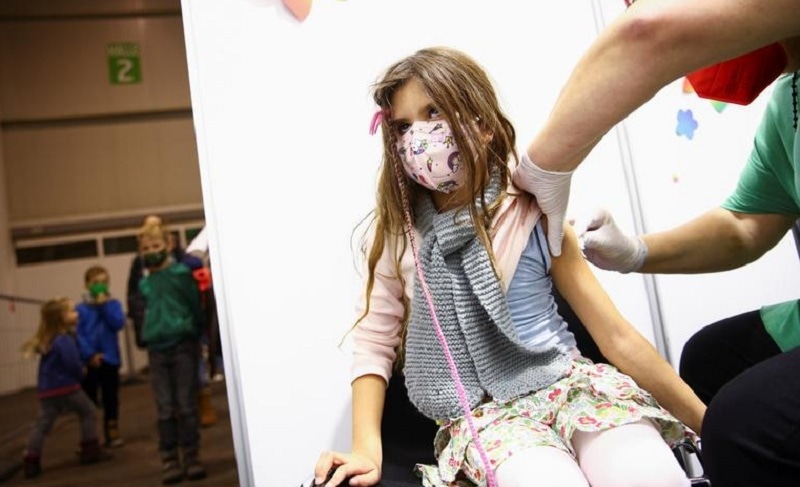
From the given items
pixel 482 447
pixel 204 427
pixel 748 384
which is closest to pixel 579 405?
pixel 482 447

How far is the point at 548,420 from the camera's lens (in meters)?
1.08

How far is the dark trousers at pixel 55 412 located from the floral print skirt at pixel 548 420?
9.64ft

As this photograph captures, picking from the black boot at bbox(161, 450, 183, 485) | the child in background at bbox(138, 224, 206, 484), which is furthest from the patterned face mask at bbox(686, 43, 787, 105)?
the black boot at bbox(161, 450, 183, 485)

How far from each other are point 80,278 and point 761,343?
6.71 metres

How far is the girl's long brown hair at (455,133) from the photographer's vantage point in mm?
1149

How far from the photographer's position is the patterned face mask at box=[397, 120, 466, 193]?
114 cm

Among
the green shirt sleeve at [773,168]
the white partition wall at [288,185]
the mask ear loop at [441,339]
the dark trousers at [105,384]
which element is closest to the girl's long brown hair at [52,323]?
the dark trousers at [105,384]

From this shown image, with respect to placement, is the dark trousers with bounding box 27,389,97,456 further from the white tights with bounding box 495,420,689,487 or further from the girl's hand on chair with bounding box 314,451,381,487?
the white tights with bounding box 495,420,689,487

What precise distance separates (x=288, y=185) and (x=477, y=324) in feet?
2.23

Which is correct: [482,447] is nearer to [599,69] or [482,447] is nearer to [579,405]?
[579,405]

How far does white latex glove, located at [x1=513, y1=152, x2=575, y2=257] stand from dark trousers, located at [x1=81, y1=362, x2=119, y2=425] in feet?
10.6

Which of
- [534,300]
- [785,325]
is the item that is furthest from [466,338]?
[785,325]

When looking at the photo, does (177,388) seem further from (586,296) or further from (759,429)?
(759,429)

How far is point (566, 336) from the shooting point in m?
1.20
